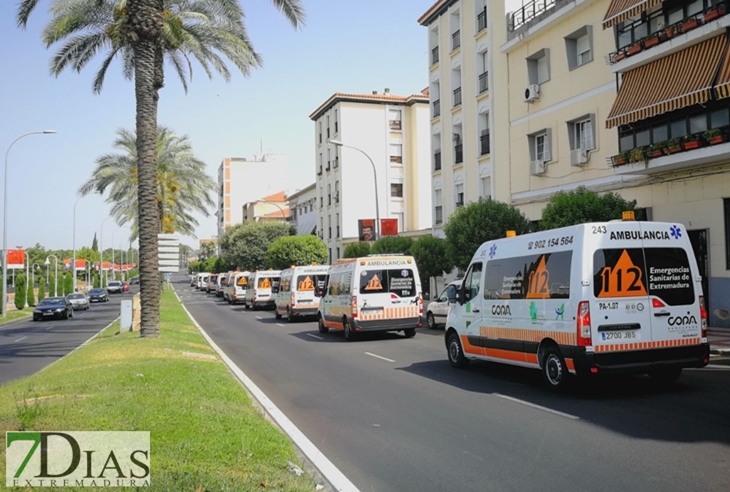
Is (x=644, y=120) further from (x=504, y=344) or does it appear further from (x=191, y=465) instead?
Answer: (x=191, y=465)

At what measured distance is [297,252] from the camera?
5309cm

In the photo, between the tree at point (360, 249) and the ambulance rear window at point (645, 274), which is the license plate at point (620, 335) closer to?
the ambulance rear window at point (645, 274)

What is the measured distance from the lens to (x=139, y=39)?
17.8 m

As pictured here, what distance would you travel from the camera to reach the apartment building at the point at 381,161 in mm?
57438

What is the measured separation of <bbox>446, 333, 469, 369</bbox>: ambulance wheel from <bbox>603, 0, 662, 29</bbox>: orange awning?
1213cm

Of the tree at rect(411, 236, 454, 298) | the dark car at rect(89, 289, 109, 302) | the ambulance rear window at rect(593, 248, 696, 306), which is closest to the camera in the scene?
the ambulance rear window at rect(593, 248, 696, 306)

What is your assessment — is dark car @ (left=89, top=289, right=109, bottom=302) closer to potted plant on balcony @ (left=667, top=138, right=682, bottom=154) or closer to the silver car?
the silver car

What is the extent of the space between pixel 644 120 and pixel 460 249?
26.3 ft

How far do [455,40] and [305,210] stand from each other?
3975cm

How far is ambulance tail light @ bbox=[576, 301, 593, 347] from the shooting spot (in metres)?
9.62

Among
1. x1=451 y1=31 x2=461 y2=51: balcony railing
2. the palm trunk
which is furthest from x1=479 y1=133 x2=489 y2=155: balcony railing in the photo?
the palm trunk

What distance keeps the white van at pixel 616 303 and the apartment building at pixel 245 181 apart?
122610mm

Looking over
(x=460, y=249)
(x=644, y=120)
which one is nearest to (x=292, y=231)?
(x=460, y=249)

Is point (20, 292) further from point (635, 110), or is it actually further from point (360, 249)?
point (635, 110)
